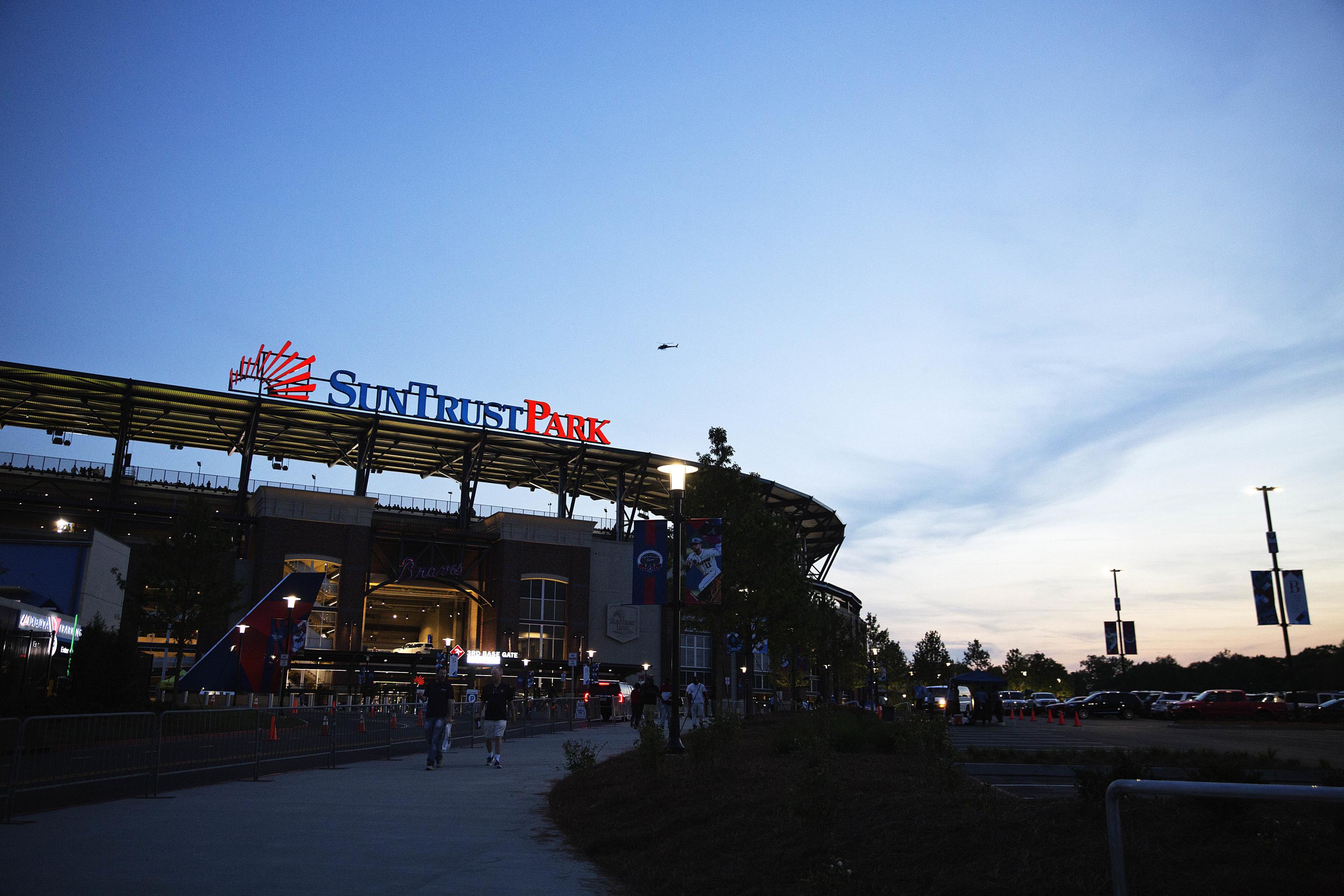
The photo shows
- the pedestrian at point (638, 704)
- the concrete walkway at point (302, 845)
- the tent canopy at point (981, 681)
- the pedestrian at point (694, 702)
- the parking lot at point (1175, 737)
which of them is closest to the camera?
the concrete walkway at point (302, 845)

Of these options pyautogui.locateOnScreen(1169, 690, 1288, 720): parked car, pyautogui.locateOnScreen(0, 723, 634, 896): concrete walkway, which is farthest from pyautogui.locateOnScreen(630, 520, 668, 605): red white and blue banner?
pyautogui.locateOnScreen(1169, 690, 1288, 720): parked car

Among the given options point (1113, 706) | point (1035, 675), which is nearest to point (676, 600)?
point (1113, 706)

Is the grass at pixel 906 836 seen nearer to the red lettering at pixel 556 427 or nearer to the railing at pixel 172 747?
the railing at pixel 172 747

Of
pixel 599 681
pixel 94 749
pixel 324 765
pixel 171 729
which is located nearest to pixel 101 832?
pixel 94 749

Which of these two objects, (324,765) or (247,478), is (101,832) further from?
(247,478)

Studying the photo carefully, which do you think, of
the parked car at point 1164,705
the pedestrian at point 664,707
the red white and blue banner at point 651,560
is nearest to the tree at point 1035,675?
the parked car at point 1164,705

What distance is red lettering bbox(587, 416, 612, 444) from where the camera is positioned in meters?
81.4

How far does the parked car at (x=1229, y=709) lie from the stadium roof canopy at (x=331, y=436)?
95.5 feet

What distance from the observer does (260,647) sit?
30.1 m

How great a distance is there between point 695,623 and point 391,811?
25303 millimetres

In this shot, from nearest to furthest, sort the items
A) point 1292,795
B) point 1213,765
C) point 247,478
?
point 1292,795 < point 1213,765 < point 247,478

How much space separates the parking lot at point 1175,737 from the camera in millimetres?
22609

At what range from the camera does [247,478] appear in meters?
73.9

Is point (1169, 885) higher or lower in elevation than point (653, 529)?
lower
